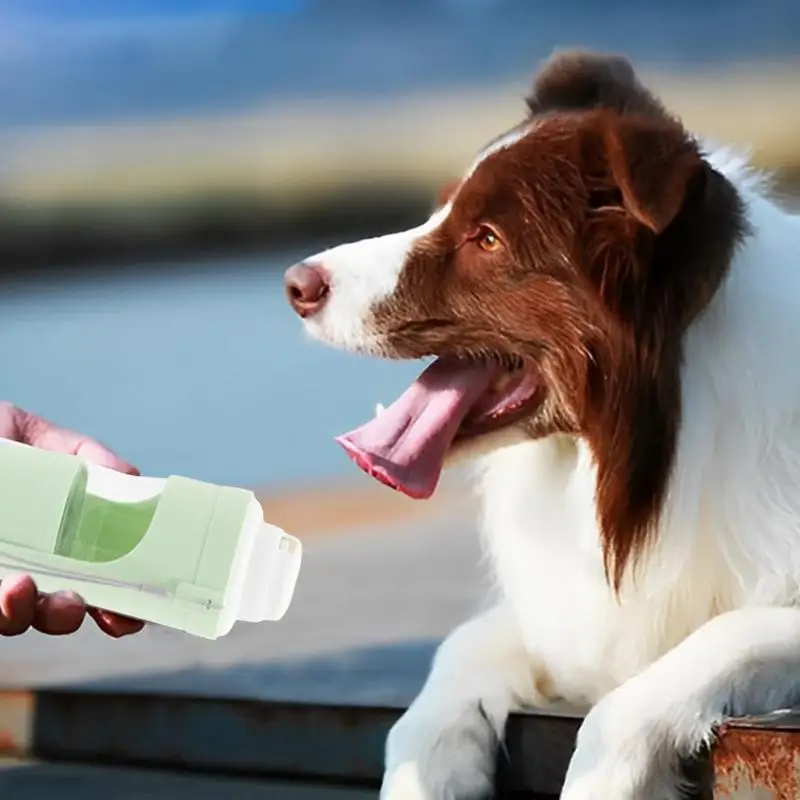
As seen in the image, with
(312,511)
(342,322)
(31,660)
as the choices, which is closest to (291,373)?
(312,511)

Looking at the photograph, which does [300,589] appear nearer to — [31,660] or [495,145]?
[31,660]

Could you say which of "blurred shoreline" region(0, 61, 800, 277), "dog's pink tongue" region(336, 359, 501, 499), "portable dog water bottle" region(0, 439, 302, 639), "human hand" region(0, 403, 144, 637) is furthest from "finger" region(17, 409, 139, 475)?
"blurred shoreline" region(0, 61, 800, 277)

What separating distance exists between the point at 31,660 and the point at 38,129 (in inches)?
35.4

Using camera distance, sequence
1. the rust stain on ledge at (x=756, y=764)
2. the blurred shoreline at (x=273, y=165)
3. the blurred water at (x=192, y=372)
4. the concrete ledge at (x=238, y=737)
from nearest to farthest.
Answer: the rust stain on ledge at (x=756, y=764), the concrete ledge at (x=238, y=737), the blurred shoreline at (x=273, y=165), the blurred water at (x=192, y=372)

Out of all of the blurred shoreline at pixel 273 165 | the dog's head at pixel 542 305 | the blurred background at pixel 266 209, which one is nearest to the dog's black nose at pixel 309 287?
the dog's head at pixel 542 305

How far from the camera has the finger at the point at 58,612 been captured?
142 centimetres

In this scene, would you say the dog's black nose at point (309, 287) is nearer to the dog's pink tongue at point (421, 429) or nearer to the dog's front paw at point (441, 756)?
the dog's pink tongue at point (421, 429)

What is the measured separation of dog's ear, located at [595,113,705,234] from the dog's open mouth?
0.26 metres

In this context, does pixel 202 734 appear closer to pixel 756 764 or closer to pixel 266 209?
pixel 266 209

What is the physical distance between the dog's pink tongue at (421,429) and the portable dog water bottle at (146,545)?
0.18 metres

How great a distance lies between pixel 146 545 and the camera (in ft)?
4.77

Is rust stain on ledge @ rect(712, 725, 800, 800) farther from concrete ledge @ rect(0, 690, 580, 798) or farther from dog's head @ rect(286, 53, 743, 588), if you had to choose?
concrete ledge @ rect(0, 690, 580, 798)

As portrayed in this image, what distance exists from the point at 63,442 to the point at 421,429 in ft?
1.49

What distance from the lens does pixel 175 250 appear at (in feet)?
7.41
